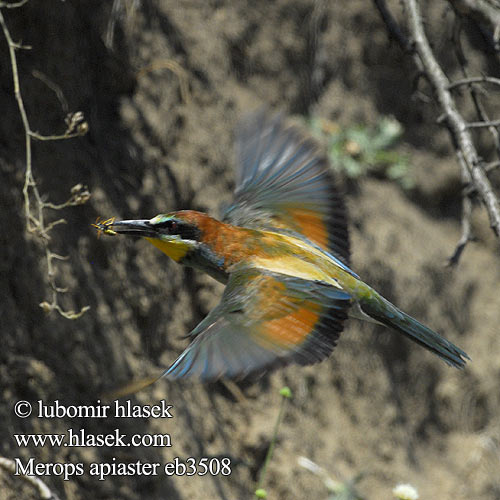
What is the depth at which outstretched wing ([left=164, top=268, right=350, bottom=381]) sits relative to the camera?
Answer: 5.30ft

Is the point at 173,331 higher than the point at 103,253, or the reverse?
the point at 103,253

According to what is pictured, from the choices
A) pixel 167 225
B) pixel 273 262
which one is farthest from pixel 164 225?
pixel 273 262

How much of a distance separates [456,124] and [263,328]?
81 centimetres

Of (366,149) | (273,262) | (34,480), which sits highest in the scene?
(366,149)

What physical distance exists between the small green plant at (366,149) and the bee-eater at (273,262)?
1.17 meters

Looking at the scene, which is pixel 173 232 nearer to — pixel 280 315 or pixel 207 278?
pixel 280 315

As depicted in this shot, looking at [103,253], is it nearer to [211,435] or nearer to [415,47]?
[211,435]

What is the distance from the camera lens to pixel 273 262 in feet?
6.57

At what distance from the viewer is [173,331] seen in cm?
272

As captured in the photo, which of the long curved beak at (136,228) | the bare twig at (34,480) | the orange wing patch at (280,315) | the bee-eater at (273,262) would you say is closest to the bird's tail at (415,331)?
the bee-eater at (273,262)

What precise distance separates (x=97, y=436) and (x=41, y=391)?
0.79ft

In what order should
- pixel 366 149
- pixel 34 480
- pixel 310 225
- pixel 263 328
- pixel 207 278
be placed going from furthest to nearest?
pixel 366 149
pixel 207 278
pixel 310 225
pixel 34 480
pixel 263 328

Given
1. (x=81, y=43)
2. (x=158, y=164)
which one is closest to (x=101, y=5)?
(x=81, y=43)

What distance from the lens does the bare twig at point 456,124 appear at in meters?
1.85
